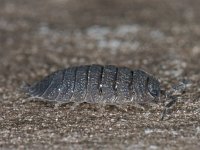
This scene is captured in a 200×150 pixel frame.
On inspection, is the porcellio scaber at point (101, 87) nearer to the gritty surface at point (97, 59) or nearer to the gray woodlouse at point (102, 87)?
the gray woodlouse at point (102, 87)

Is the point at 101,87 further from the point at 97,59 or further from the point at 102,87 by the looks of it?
the point at 97,59

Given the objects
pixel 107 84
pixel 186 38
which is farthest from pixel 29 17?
pixel 107 84

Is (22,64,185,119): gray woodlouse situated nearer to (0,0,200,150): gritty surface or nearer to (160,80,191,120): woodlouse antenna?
(160,80,191,120): woodlouse antenna

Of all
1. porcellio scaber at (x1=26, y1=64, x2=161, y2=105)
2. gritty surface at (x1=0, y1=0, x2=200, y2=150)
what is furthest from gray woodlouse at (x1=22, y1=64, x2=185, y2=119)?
gritty surface at (x1=0, y1=0, x2=200, y2=150)

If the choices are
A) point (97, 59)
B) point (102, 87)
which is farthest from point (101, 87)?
point (97, 59)

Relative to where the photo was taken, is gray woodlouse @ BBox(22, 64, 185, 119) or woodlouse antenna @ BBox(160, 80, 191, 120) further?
woodlouse antenna @ BBox(160, 80, 191, 120)

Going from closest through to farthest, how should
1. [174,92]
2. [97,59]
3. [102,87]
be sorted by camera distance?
1. [102,87]
2. [174,92]
3. [97,59]
